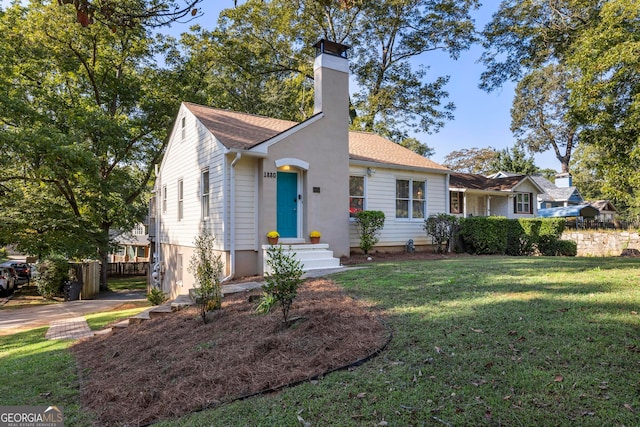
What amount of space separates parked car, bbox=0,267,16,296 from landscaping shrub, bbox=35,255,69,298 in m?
2.10

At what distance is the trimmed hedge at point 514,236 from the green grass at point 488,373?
8.06 metres

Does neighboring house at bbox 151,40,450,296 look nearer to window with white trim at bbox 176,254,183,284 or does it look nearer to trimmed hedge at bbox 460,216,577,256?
window with white trim at bbox 176,254,183,284

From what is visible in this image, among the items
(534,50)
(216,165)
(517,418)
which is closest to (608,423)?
(517,418)

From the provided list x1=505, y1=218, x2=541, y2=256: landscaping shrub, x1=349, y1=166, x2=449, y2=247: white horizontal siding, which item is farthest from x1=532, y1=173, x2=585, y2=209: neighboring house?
x1=349, y1=166, x2=449, y2=247: white horizontal siding

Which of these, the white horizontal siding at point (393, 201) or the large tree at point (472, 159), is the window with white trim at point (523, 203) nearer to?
the white horizontal siding at point (393, 201)

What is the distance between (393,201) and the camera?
13078 mm

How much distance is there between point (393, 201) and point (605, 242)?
1344 cm

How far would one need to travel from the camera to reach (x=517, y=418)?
2.48m

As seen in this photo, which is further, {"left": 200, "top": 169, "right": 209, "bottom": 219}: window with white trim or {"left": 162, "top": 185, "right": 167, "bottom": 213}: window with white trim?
{"left": 162, "top": 185, "right": 167, "bottom": 213}: window with white trim

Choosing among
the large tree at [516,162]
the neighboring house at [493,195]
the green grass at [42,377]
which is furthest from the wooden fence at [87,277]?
the large tree at [516,162]

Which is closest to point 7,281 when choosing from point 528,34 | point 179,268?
point 179,268

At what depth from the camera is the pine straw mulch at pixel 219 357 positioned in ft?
11.0

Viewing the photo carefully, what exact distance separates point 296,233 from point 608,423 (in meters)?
8.45

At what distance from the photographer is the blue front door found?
10109 mm
